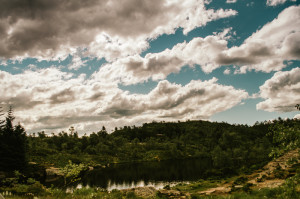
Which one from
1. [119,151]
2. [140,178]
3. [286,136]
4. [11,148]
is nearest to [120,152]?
[119,151]

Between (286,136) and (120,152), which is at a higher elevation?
(286,136)

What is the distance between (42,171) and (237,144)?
12215cm

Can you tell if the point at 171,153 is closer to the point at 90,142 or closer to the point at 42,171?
the point at 90,142

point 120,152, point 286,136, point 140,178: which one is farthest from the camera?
point 120,152

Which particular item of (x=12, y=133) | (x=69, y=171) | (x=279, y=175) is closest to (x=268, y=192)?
(x=279, y=175)

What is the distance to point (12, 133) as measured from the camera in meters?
54.6

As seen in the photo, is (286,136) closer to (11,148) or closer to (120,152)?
(11,148)

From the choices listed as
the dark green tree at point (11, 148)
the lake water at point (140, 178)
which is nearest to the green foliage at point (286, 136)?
the lake water at point (140, 178)

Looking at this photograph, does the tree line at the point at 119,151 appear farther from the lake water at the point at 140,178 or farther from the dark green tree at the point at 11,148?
the lake water at the point at 140,178

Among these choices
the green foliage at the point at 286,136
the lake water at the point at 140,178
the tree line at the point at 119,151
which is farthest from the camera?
the lake water at the point at 140,178

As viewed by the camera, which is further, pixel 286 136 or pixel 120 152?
pixel 120 152

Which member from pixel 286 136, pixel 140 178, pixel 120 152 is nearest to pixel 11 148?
pixel 140 178

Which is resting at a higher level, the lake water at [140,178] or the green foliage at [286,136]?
the green foliage at [286,136]

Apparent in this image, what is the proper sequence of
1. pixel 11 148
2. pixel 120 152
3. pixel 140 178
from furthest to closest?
pixel 120 152, pixel 140 178, pixel 11 148
